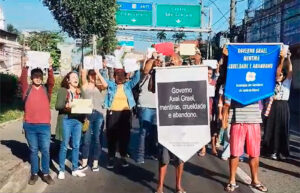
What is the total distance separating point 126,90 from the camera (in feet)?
27.8

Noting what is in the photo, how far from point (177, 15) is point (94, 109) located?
838 inches

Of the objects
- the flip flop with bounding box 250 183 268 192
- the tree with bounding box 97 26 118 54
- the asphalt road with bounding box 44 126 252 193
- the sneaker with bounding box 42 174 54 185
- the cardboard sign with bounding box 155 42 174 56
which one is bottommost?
the asphalt road with bounding box 44 126 252 193

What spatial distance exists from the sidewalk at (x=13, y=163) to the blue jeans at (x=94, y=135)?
37.7 inches

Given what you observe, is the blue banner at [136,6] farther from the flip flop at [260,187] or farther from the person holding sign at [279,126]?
the flip flop at [260,187]

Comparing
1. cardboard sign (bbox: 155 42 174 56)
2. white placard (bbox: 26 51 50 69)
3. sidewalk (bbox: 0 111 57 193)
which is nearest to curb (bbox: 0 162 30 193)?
sidewalk (bbox: 0 111 57 193)

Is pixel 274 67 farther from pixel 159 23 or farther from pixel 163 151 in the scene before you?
pixel 159 23

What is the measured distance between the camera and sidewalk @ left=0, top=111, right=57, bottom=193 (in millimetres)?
6809

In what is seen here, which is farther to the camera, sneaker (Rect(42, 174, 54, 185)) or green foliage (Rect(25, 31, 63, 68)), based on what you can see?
green foliage (Rect(25, 31, 63, 68))

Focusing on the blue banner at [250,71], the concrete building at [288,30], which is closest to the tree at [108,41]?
the concrete building at [288,30]

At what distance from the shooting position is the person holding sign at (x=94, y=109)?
823 cm

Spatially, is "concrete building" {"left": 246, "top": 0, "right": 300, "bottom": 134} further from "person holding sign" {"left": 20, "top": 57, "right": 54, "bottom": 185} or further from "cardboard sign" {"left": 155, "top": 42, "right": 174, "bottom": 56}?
"person holding sign" {"left": 20, "top": 57, "right": 54, "bottom": 185}

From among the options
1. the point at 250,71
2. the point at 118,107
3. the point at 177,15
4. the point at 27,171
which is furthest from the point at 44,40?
the point at 250,71

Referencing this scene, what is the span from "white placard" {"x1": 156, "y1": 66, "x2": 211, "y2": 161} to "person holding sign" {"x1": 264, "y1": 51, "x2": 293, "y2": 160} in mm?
3410

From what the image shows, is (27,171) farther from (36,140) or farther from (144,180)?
(144,180)
